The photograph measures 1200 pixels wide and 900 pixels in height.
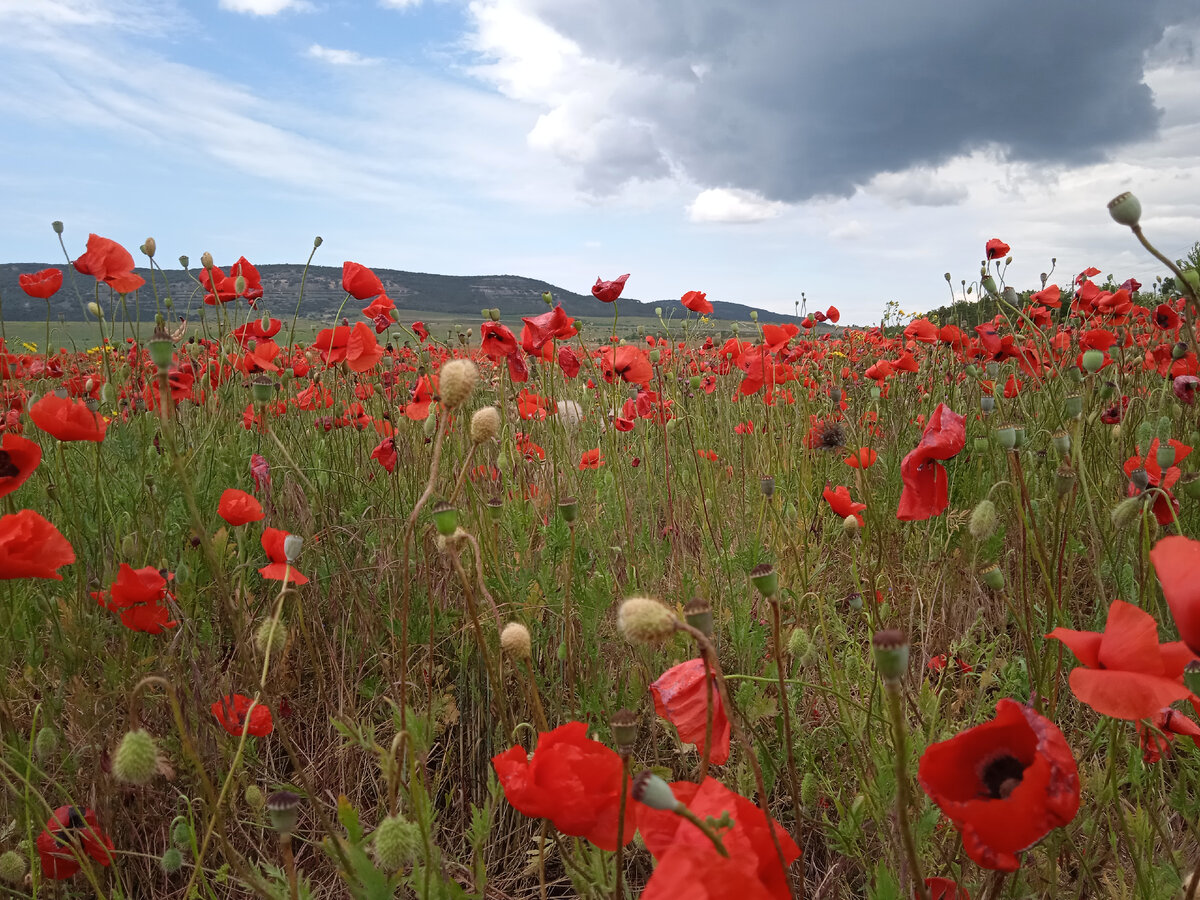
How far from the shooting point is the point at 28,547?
1.12 meters

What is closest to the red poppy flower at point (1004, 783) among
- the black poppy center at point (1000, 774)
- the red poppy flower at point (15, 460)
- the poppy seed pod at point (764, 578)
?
the black poppy center at point (1000, 774)

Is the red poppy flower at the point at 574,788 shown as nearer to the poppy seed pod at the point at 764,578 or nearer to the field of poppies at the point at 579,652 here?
the field of poppies at the point at 579,652

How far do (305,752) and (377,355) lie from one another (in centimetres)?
126

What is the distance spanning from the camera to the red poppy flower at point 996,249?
10.8ft

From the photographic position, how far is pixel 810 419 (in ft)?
11.4

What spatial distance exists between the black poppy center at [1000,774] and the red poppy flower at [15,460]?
139cm

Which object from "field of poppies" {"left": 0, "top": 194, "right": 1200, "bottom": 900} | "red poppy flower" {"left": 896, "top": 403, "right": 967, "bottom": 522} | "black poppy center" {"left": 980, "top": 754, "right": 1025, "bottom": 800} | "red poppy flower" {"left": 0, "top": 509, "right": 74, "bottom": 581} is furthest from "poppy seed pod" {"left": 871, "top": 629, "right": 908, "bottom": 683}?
"red poppy flower" {"left": 0, "top": 509, "right": 74, "bottom": 581}

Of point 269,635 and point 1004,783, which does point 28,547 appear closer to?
point 269,635

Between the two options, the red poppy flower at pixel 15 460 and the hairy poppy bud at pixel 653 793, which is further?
the red poppy flower at pixel 15 460

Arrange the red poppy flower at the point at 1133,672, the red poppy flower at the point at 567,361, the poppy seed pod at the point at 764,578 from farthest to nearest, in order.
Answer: the red poppy flower at the point at 567,361 < the poppy seed pod at the point at 764,578 < the red poppy flower at the point at 1133,672

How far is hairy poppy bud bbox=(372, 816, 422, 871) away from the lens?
91 centimetres

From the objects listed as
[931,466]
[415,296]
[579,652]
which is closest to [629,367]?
[579,652]

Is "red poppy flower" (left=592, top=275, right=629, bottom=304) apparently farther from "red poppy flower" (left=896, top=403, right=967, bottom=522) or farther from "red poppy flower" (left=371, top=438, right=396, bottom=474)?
"red poppy flower" (left=896, top=403, right=967, bottom=522)

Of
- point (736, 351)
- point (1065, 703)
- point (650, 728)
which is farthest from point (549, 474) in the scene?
point (1065, 703)
